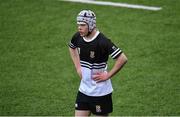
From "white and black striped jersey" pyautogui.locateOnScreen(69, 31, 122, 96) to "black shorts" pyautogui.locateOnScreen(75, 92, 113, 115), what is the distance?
8 centimetres

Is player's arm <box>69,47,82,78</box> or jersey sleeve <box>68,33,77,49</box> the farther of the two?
player's arm <box>69,47,82,78</box>

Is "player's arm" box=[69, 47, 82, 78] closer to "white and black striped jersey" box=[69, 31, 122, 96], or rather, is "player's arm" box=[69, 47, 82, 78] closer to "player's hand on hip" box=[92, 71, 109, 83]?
"white and black striped jersey" box=[69, 31, 122, 96]

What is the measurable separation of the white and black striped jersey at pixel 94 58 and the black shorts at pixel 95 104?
0.08 metres

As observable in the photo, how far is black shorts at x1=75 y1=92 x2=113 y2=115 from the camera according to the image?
6.91 metres

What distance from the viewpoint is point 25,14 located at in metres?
13.5

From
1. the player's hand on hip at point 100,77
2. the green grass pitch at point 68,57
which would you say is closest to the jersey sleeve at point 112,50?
the player's hand on hip at point 100,77

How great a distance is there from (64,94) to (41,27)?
3721 mm

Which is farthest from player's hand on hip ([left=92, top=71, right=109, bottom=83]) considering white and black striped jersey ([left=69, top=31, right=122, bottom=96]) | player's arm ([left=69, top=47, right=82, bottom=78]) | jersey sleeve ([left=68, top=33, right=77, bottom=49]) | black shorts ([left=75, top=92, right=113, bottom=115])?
jersey sleeve ([left=68, top=33, right=77, bottom=49])

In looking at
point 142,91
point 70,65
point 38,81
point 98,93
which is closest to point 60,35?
point 70,65

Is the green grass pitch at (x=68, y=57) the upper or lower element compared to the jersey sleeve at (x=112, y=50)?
lower

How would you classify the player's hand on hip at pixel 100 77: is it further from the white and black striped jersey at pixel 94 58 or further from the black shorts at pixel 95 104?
the black shorts at pixel 95 104

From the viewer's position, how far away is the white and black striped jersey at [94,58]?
672 cm

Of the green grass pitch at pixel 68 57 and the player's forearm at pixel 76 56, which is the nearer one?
the player's forearm at pixel 76 56

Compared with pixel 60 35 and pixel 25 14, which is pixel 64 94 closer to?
pixel 60 35
